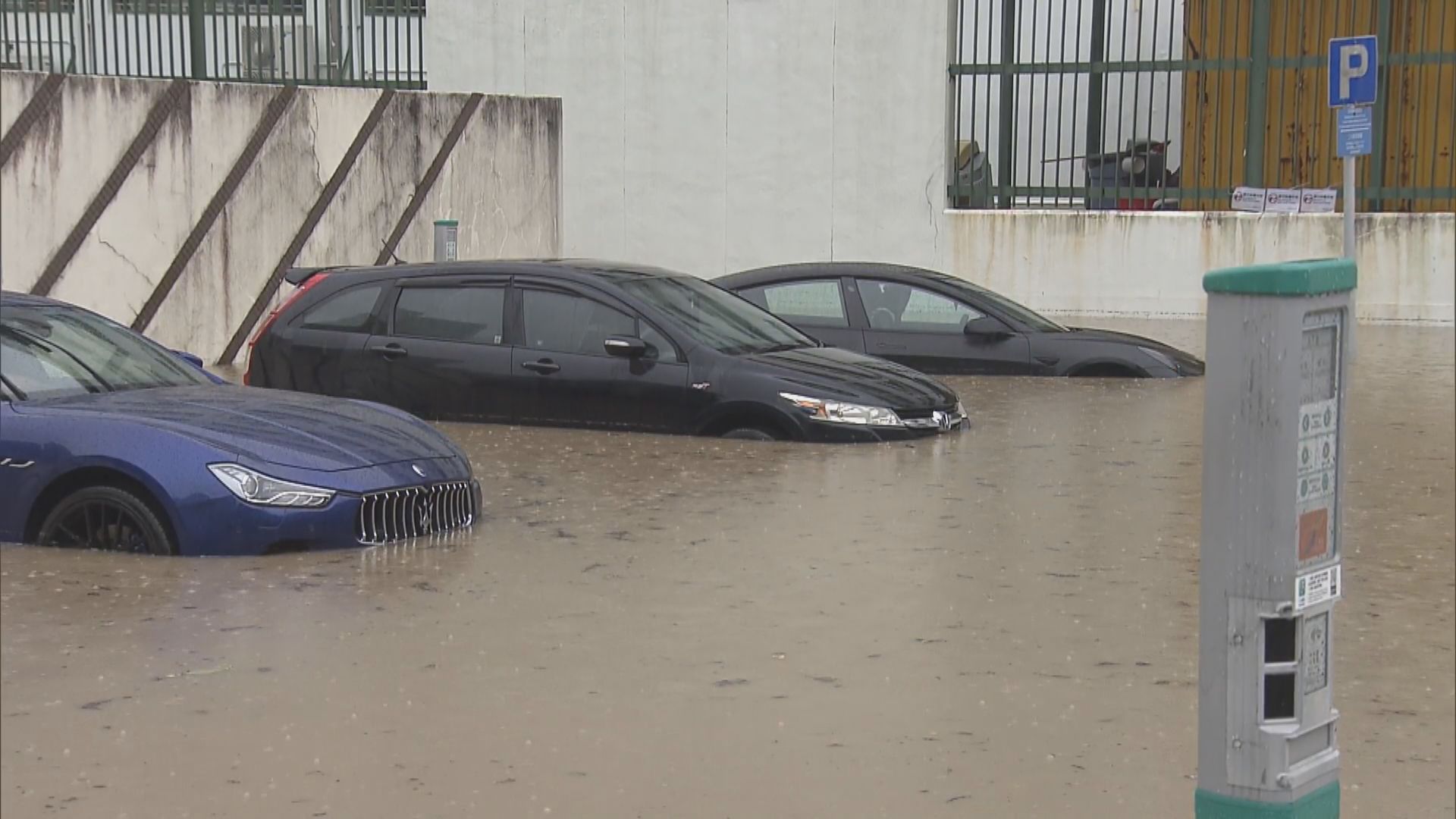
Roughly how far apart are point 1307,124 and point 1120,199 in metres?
2.18

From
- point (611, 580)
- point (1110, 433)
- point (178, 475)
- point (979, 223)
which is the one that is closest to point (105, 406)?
point (178, 475)

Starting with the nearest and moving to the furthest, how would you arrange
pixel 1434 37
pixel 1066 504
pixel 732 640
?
pixel 732 640 → pixel 1066 504 → pixel 1434 37

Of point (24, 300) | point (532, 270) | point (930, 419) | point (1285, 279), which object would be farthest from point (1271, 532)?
point (532, 270)

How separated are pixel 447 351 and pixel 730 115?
33.6 ft

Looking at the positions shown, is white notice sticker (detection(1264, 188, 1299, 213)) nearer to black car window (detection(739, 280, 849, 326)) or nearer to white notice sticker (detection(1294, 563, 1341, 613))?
black car window (detection(739, 280, 849, 326))

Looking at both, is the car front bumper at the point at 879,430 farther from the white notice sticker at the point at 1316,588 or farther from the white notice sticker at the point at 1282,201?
the white notice sticker at the point at 1282,201

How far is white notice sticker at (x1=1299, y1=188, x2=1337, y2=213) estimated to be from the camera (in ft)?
69.5

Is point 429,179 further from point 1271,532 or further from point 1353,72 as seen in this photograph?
point 1271,532

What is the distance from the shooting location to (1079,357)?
15.4m

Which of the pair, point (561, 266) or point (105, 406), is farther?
point (561, 266)

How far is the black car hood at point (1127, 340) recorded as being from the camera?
1561cm

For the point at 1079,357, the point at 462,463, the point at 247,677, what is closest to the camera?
A: the point at 247,677

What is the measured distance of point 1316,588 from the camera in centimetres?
354

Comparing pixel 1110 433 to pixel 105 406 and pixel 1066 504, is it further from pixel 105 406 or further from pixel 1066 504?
pixel 105 406
